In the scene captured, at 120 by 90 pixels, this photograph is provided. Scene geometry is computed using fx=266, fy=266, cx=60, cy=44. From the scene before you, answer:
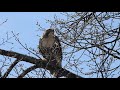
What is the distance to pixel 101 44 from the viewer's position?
4.87m

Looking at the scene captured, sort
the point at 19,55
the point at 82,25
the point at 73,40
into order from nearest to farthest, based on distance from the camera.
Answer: the point at 19,55, the point at 73,40, the point at 82,25

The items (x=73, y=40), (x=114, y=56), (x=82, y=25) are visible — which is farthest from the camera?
(x=82, y=25)

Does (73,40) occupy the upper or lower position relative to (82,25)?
lower

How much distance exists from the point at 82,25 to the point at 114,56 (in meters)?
1.13

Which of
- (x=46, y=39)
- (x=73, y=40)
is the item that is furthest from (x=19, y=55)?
(x=46, y=39)

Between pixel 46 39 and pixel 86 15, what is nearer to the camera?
pixel 86 15
